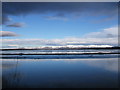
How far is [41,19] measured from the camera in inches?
167

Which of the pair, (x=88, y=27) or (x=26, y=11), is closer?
(x=26, y=11)

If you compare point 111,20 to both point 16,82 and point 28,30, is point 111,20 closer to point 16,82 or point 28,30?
point 28,30

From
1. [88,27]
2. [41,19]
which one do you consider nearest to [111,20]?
[88,27]

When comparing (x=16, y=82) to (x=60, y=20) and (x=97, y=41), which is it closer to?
(x=60, y=20)

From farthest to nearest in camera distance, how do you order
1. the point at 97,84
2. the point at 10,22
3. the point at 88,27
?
the point at 88,27, the point at 10,22, the point at 97,84

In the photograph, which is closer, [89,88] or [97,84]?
[89,88]

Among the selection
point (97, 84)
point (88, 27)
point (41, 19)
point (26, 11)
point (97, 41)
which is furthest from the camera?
point (97, 41)

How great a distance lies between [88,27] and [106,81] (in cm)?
207

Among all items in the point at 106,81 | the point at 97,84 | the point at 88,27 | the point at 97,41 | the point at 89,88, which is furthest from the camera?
the point at 97,41

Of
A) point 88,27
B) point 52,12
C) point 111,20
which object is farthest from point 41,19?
point 111,20

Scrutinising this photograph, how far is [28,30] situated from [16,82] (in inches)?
81.5

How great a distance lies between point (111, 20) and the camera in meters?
3.94

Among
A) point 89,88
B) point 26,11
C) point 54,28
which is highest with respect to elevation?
point 26,11

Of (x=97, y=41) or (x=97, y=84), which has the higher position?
(x=97, y=41)
